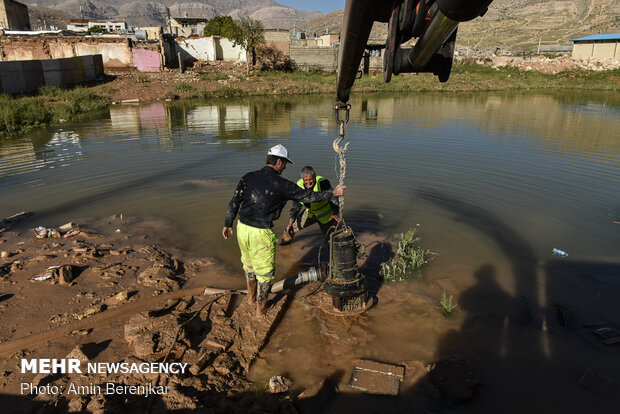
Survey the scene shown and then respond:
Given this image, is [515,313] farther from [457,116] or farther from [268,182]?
[457,116]

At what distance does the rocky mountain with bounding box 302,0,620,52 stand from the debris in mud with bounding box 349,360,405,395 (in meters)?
84.4

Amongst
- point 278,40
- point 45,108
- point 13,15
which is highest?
point 13,15

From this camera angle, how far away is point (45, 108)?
63.3 feet

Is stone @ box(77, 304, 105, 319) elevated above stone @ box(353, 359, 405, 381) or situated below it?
above

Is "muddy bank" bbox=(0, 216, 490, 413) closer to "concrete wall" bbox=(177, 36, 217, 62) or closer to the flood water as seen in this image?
the flood water

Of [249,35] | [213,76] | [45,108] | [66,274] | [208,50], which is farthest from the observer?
[208,50]

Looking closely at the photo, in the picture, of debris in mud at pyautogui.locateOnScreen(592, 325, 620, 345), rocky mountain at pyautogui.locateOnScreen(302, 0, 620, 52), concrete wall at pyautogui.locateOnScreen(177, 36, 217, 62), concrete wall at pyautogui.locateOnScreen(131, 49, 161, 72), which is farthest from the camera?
rocky mountain at pyautogui.locateOnScreen(302, 0, 620, 52)

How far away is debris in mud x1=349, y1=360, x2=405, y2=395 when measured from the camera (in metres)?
3.69

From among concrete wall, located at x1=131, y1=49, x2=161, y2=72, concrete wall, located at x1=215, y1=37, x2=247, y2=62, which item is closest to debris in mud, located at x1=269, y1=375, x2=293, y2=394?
concrete wall, located at x1=131, y1=49, x2=161, y2=72

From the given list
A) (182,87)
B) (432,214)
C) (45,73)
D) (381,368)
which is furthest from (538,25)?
(381,368)

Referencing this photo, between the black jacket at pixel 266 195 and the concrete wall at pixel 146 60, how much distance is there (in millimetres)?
36413

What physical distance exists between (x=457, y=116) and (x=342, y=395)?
1958 cm

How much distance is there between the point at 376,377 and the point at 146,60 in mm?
38657

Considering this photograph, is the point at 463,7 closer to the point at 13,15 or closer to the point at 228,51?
the point at 228,51
